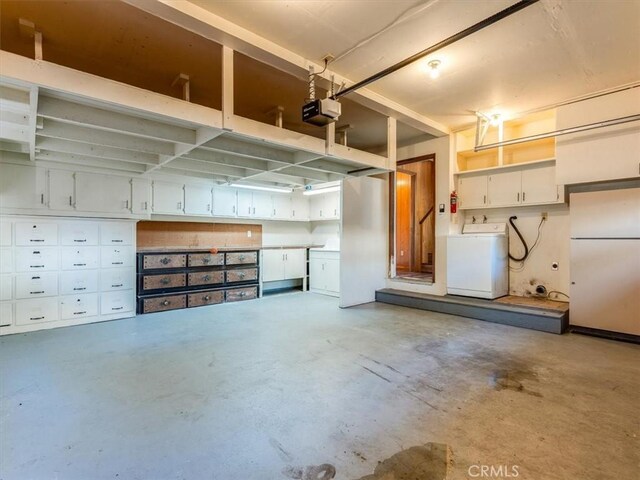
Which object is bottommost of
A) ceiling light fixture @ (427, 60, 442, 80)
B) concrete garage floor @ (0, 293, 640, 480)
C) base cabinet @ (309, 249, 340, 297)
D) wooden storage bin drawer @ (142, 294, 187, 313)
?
concrete garage floor @ (0, 293, 640, 480)

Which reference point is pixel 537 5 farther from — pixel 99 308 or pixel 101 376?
pixel 99 308

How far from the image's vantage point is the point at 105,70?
3410 millimetres

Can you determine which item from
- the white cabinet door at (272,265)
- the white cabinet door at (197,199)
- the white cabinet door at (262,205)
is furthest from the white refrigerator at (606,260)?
the white cabinet door at (197,199)

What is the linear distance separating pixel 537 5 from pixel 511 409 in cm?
308

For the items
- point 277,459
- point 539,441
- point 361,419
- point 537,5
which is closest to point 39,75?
point 277,459

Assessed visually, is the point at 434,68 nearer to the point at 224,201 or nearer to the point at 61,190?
the point at 224,201

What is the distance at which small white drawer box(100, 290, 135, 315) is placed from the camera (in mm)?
4754

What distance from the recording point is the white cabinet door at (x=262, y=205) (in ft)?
22.1

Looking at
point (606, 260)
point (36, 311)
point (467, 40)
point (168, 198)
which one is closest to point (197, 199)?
point (168, 198)

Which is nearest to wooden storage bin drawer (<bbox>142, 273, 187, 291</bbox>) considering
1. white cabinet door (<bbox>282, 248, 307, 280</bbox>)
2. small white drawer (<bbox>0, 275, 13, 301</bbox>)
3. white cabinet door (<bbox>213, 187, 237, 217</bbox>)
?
white cabinet door (<bbox>213, 187, 237, 217</bbox>)

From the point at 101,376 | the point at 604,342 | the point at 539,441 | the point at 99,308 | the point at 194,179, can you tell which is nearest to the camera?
the point at 539,441

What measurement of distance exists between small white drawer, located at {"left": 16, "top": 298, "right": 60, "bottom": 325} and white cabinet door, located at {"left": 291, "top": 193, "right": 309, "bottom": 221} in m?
4.56

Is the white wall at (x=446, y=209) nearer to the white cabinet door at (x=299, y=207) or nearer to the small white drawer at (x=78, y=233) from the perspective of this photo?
the white cabinet door at (x=299, y=207)

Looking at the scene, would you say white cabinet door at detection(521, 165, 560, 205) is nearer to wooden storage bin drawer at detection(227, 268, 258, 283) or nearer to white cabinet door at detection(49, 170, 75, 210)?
wooden storage bin drawer at detection(227, 268, 258, 283)
